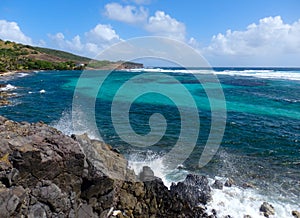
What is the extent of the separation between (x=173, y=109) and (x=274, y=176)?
21.9 m

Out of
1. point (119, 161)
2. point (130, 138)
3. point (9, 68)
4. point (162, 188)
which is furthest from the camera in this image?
point (9, 68)

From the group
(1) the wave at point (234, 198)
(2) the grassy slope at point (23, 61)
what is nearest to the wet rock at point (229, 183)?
(1) the wave at point (234, 198)

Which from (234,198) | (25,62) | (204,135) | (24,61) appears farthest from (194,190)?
(24,61)

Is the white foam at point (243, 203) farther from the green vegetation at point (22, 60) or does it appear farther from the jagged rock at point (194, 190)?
the green vegetation at point (22, 60)

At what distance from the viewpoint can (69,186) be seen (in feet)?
40.7

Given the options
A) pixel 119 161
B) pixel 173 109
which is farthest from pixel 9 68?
pixel 119 161

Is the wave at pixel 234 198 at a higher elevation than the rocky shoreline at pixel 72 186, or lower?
lower

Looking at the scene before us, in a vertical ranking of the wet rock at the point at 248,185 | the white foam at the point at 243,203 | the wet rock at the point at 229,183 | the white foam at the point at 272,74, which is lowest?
the white foam at the point at 243,203

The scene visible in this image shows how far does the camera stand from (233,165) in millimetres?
21188

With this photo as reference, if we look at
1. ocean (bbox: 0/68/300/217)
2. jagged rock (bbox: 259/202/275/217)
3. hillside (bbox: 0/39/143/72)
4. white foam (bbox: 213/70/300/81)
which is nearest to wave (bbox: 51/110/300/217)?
ocean (bbox: 0/68/300/217)

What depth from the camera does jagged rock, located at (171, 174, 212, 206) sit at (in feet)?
52.0

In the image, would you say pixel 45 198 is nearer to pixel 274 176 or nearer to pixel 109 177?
pixel 109 177

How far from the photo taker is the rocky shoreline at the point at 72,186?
437 inches

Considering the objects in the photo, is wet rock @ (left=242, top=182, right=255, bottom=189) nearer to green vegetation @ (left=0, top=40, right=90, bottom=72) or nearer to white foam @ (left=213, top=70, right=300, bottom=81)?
white foam @ (left=213, top=70, right=300, bottom=81)
